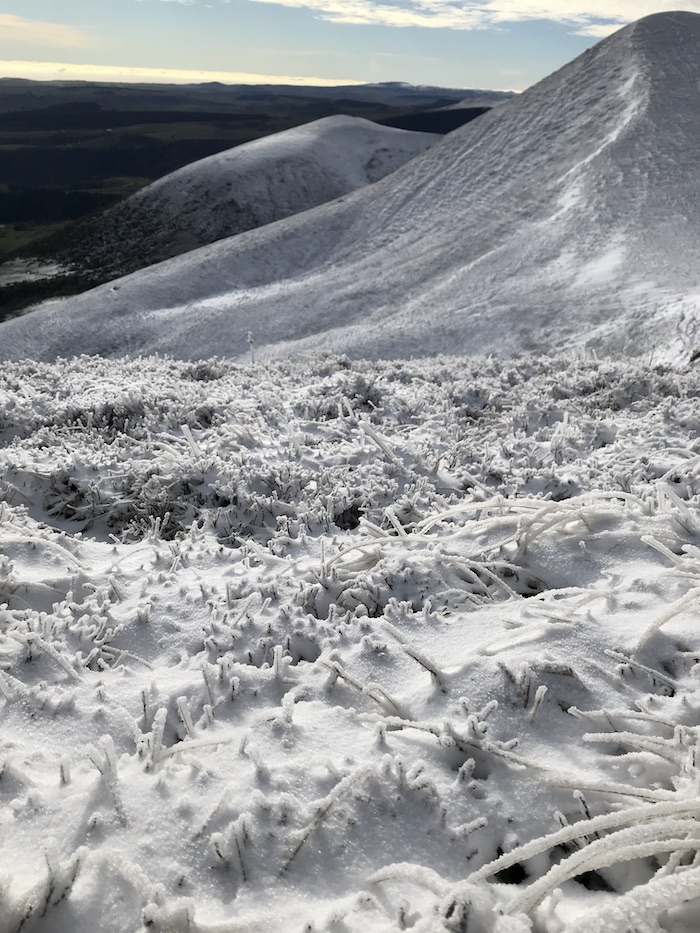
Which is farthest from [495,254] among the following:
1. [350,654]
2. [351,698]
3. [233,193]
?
[233,193]

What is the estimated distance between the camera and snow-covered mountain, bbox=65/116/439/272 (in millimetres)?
49469

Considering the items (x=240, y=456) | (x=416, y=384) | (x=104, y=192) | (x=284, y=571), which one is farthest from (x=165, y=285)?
(x=104, y=192)

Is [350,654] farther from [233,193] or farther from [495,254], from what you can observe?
[233,193]

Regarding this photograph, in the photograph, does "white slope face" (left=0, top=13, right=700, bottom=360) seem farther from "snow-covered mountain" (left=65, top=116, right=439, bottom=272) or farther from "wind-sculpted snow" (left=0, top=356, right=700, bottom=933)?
"snow-covered mountain" (left=65, top=116, right=439, bottom=272)

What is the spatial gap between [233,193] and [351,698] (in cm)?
5587

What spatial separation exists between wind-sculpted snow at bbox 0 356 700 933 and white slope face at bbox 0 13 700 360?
39.6 ft

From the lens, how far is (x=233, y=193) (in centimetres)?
5325

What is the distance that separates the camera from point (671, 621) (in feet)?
9.20

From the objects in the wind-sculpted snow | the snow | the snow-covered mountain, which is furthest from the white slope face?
the snow-covered mountain

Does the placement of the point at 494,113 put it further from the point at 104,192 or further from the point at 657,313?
the point at 104,192

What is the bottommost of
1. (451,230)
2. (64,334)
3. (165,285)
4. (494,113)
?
(64,334)

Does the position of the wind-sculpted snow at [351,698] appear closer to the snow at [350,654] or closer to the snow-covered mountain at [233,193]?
the snow at [350,654]

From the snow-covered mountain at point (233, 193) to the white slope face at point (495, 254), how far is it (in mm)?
14851

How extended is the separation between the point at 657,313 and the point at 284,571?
1634 centimetres
